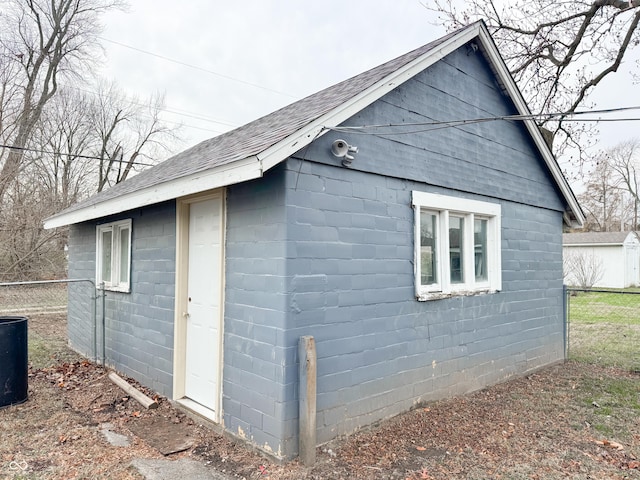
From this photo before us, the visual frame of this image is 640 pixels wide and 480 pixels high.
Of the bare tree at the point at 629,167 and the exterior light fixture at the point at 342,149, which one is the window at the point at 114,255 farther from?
the bare tree at the point at 629,167

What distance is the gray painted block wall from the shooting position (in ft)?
12.7

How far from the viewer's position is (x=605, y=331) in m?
11.2

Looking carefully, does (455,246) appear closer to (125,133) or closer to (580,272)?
(580,272)

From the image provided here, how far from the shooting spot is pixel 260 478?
138 inches

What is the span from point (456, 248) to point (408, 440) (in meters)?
2.56

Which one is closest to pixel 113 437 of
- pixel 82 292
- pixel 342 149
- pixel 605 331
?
pixel 342 149

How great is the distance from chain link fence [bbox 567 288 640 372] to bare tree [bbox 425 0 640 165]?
465 cm

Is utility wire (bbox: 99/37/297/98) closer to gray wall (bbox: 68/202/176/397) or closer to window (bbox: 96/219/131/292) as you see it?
window (bbox: 96/219/131/292)

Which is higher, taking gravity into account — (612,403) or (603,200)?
(603,200)

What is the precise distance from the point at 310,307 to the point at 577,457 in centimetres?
285

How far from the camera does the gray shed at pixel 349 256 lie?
3.93 m

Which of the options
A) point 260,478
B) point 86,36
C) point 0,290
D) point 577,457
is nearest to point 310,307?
point 260,478

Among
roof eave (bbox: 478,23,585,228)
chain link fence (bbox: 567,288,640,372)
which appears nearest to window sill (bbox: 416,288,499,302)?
chain link fence (bbox: 567,288,640,372)

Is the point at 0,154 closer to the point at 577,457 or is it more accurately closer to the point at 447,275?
the point at 447,275
